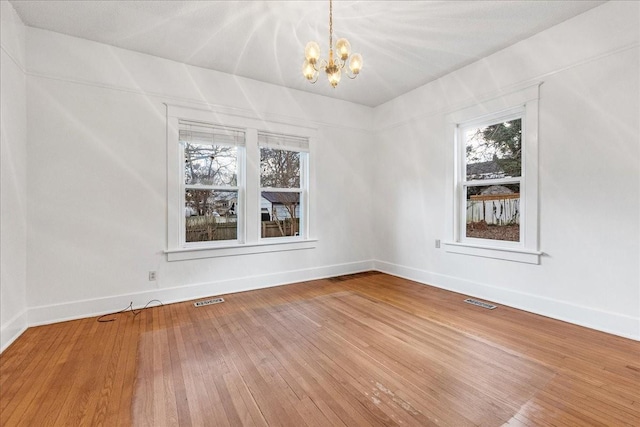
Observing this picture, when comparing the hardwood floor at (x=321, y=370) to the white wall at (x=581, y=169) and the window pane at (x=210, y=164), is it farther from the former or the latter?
the window pane at (x=210, y=164)

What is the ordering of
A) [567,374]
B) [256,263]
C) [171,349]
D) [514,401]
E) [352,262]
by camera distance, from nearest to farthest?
[514,401] → [567,374] → [171,349] → [256,263] → [352,262]

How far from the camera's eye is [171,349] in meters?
2.38

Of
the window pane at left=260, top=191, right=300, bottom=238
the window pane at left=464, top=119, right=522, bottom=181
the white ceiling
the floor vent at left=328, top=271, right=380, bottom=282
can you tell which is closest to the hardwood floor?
the floor vent at left=328, top=271, right=380, bottom=282

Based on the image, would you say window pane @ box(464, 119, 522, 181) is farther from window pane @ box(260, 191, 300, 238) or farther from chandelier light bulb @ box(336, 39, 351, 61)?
window pane @ box(260, 191, 300, 238)

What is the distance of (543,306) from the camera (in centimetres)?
306

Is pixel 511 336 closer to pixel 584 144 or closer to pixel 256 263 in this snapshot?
pixel 584 144

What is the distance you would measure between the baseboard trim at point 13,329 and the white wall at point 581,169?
15.4 ft

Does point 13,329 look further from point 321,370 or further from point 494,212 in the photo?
point 494,212

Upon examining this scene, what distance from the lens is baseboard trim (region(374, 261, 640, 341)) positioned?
256 cm

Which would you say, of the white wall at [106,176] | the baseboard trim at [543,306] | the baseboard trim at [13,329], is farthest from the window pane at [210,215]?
the baseboard trim at [543,306]

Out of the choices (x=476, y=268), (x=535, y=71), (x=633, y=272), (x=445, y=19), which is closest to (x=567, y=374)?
(x=633, y=272)

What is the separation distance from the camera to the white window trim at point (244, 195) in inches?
138

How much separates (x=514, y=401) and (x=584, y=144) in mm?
2495

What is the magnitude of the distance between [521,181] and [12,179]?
5101 millimetres
